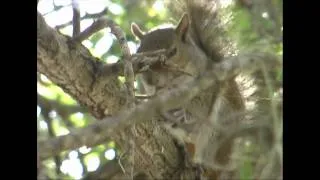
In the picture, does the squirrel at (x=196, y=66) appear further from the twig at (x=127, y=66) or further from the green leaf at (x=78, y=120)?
the twig at (x=127, y=66)

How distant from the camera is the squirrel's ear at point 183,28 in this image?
329 cm

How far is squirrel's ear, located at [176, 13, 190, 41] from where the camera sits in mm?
3292

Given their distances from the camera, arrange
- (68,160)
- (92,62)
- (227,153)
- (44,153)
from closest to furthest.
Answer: (44,153) < (68,160) < (92,62) < (227,153)

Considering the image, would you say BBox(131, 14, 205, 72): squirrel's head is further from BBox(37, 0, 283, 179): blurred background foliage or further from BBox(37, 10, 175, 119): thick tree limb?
BBox(37, 10, 175, 119): thick tree limb

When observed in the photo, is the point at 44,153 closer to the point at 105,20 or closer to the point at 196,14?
the point at 105,20

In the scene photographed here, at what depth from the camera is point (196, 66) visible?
3412 mm

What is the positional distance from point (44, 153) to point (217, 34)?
2.26 meters

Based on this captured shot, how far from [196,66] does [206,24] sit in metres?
0.26

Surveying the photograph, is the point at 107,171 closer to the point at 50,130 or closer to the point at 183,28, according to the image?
the point at 50,130

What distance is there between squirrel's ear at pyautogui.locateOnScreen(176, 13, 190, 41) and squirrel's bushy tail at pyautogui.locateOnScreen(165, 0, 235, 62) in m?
0.06

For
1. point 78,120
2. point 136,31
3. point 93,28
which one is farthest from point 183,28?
point 93,28

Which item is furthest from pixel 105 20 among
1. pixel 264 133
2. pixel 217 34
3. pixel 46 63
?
pixel 217 34

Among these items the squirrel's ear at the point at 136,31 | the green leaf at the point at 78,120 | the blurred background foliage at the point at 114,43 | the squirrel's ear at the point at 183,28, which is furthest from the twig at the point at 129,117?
the squirrel's ear at the point at 183,28
